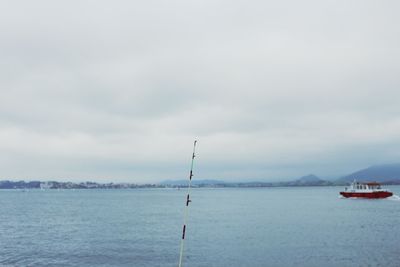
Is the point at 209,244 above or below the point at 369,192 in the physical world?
below

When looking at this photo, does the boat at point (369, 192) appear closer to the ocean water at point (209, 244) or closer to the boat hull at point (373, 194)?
the boat hull at point (373, 194)

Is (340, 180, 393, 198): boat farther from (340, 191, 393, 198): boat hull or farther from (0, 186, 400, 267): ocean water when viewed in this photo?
(0, 186, 400, 267): ocean water

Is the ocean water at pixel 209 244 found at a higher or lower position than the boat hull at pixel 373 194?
lower

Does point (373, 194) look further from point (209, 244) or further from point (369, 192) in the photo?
point (209, 244)

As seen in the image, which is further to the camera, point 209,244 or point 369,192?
point 369,192

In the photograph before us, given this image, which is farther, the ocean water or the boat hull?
the boat hull

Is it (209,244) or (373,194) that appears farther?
(373,194)

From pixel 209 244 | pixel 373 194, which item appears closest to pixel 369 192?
pixel 373 194

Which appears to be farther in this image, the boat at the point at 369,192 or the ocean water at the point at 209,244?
the boat at the point at 369,192

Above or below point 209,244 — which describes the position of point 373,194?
above

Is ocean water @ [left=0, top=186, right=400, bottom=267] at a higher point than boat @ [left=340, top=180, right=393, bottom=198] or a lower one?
lower

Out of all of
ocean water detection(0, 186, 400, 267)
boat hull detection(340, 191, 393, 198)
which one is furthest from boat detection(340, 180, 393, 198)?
ocean water detection(0, 186, 400, 267)

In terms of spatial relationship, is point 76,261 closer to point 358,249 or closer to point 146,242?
point 146,242

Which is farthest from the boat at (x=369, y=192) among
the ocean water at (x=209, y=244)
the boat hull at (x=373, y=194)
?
the ocean water at (x=209, y=244)
